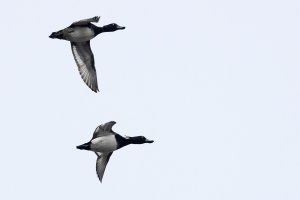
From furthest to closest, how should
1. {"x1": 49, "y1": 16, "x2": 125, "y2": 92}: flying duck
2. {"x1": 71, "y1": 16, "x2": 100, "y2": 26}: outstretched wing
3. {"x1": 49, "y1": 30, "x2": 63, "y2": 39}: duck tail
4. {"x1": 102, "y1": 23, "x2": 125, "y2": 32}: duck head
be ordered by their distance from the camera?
{"x1": 102, "y1": 23, "x2": 125, "y2": 32}: duck head
{"x1": 49, "y1": 16, "x2": 125, "y2": 92}: flying duck
{"x1": 49, "y1": 30, "x2": 63, "y2": 39}: duck tail
{"x1": 71, "y1": 16, "x2": 100, "y2": 26}: outstretched wing

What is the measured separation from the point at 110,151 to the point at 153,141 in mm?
1434

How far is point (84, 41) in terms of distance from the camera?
115ft

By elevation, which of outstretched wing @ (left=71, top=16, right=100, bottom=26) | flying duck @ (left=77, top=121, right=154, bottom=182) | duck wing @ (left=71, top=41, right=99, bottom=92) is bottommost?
flying duck @ (left=77, top=121, right=154, bottom=182)

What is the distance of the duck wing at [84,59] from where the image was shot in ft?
115

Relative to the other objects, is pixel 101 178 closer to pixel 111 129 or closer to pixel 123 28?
pixel 111 129

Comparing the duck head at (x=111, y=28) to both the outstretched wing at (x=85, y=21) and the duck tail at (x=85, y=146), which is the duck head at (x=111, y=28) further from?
the duck tail at (x=85, y=146)

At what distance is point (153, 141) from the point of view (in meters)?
32.6

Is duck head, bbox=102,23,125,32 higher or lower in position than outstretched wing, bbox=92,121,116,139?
higher

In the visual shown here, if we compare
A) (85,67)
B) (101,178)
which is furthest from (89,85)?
(101,178)

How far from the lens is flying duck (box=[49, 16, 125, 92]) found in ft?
110

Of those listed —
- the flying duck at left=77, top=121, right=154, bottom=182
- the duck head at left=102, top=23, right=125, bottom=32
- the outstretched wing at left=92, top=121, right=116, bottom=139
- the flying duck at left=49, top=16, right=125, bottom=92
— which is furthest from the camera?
the duck head at left=102, top=23, right=125, bottom=32

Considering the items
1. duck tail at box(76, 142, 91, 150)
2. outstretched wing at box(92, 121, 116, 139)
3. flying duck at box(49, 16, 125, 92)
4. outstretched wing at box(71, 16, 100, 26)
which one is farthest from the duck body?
duck tail at box(76, 142, 91, 150)

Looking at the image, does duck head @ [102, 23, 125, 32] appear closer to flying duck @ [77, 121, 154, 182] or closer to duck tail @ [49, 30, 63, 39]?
duck tail @ [49, 30, 63, 39]

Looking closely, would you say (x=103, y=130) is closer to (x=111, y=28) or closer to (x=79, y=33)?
(x=79, y=33)
